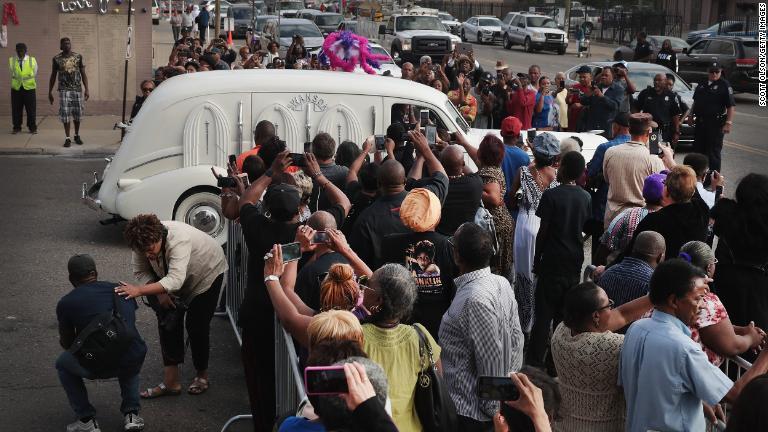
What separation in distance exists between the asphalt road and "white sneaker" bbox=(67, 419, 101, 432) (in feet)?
0.80

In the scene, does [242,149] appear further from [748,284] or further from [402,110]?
[748,284]

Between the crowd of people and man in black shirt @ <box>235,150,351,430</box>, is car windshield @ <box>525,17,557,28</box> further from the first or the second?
man in black shirt @ <box>235,150,351,430</box>

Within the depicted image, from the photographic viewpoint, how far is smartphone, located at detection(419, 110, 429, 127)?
11.8m

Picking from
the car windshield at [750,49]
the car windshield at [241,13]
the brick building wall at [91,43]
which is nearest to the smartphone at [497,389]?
the brick building wall at [91,43]

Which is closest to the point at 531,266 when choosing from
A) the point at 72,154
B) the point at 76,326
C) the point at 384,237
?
the point at 384,237

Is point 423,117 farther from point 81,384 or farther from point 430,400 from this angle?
point 430,400

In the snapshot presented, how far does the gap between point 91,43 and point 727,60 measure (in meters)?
18.4

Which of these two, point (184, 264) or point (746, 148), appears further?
point (746, 148)

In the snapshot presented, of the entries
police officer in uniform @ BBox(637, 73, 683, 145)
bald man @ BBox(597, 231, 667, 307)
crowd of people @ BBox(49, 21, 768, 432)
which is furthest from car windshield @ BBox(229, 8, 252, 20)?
bald man @ BBox(597, 231, 667, 307)

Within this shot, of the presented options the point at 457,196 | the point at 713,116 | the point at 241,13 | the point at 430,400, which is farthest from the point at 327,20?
the point at 430,400

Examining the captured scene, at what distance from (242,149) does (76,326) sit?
5578mm

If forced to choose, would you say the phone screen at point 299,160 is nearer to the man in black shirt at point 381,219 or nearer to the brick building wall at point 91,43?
the man in black shirt at point 381,219

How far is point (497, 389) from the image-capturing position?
365cm

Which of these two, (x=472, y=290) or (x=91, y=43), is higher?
(x=91, y=43)
